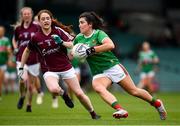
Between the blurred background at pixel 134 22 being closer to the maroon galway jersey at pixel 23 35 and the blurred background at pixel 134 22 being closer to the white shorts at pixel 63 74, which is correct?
the maroon galway jersey at pixel 23 35

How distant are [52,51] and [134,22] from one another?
98.7 feet

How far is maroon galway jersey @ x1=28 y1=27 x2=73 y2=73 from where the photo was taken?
1630 cm

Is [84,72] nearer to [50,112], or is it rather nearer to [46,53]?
[50,112]

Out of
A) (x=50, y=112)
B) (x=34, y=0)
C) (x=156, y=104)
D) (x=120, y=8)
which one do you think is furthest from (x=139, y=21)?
(x=156, y=104)

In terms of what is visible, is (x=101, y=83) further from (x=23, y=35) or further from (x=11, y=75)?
(x=11, y=75)

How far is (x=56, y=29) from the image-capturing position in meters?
16.4

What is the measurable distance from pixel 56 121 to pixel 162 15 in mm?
32314

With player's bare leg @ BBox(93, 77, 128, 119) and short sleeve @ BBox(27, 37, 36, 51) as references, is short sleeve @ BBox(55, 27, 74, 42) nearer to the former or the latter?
short sleeve @ BBox(27, 37, 36, 51)

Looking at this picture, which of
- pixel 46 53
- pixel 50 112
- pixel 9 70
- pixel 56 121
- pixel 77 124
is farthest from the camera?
pixel 9 70

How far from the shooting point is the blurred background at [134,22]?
137 ft

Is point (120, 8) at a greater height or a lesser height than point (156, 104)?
lesser

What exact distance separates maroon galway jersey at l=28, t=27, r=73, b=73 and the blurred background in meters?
24.3

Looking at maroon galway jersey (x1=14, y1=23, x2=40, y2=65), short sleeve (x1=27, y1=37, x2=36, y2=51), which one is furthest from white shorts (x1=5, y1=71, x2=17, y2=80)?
Result: short sleeve (x1=27, y1=37, x2=36, y2=51)

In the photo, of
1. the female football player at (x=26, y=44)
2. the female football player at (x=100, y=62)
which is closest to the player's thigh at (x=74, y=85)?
the female football player at (x=100, y=62)
